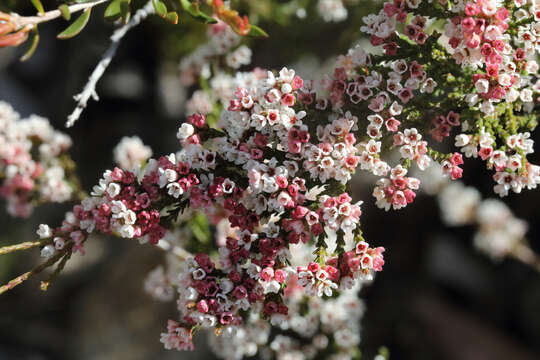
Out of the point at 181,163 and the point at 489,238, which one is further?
the point at 489,238

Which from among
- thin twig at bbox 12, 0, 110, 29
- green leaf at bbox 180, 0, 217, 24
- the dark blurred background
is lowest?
the dark blurred background

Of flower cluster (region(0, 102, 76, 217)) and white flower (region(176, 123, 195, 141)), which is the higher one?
white flower (region(176, 123, 195, 141))

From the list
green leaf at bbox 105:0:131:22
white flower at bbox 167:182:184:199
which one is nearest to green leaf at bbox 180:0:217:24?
green leaf at bbox 105:0:131:22

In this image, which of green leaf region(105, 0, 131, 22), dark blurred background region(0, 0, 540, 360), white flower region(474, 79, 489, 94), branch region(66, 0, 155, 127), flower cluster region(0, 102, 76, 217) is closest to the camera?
white flower region(474, 79, 489, 94)

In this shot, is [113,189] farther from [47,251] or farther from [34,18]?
[34,18]

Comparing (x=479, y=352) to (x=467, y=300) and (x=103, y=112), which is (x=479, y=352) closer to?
(x=467, y=300)

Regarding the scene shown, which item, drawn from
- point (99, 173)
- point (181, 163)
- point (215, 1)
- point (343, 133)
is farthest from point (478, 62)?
point (99, 173)

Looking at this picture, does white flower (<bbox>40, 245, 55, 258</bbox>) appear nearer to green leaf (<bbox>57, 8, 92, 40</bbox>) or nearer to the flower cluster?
green leaf (<bbox>57, 8, 92, 40</bbox>)

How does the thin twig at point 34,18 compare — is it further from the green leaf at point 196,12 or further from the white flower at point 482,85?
the white flower at point 482,85
